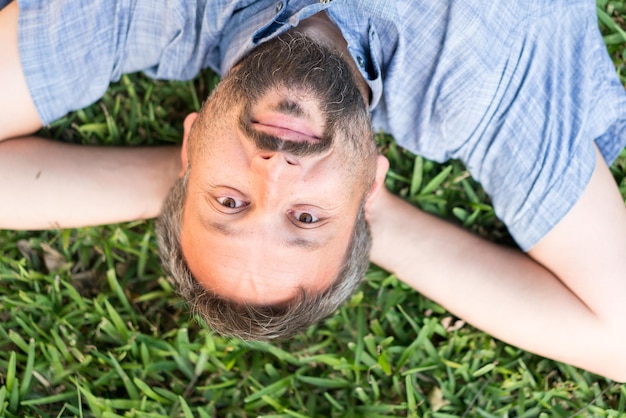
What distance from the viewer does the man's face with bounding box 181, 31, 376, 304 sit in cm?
174

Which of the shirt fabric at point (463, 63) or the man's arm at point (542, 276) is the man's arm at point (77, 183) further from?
the man's arm at point (542, 276)

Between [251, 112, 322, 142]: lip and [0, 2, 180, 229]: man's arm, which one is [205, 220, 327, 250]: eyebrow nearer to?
[251, 112, 322, 142]: lip

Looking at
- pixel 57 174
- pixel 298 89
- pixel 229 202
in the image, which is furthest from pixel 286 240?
pixel 57 174

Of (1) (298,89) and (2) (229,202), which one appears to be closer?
(1) (298,89)

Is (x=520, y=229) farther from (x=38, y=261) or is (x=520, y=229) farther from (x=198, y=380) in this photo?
(x=38, y=261)

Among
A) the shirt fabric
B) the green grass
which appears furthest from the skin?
the green grass

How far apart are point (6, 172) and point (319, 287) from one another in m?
1.19

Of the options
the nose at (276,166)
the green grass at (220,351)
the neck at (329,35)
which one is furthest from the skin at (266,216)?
the green grass at (220,351)

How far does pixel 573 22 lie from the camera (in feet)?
7.61

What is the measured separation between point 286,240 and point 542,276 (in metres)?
1.07

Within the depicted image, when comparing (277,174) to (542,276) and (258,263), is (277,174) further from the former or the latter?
(542,276)

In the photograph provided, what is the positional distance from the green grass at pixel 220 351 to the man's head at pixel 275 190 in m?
0.52

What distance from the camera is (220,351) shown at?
258cm

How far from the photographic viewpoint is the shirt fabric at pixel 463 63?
222 cm
